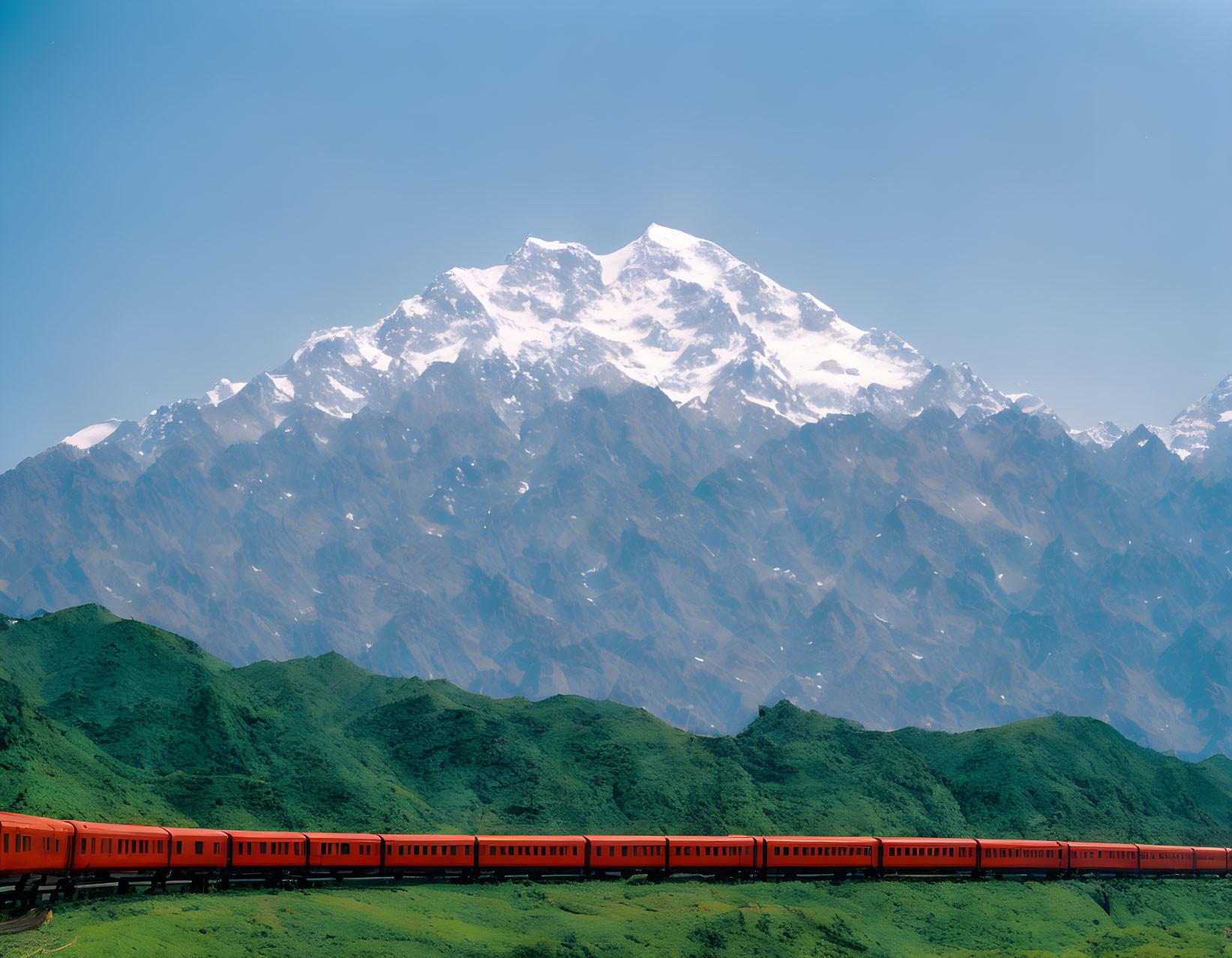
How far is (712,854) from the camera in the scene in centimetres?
7162

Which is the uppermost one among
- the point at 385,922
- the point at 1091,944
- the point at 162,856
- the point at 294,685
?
the point at 294,685

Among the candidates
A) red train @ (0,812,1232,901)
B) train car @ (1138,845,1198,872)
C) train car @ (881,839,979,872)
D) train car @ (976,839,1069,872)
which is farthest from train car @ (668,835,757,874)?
train car @ (1138,845,1198,872)

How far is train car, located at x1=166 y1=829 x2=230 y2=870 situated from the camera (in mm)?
58562

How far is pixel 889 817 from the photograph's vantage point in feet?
338

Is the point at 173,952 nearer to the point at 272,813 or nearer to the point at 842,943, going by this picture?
the point at 842,943

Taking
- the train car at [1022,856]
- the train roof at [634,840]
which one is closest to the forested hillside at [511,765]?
the train car at [1022,856]

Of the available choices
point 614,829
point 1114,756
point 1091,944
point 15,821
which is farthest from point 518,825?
point 1114,756

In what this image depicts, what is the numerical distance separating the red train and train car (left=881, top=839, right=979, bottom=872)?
0.24ft

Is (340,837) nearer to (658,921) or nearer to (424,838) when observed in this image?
(424,838)

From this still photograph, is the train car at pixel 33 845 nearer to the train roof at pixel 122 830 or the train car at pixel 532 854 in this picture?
the train roof at pixel 122 830

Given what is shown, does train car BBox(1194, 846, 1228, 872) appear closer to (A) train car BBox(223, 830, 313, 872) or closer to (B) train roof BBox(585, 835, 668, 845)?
(B) train roof BBox(585, 835, 668, 845)

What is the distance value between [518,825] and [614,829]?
8.79 meters

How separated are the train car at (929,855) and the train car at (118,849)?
4476 cm

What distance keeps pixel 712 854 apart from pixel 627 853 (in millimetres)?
5555
